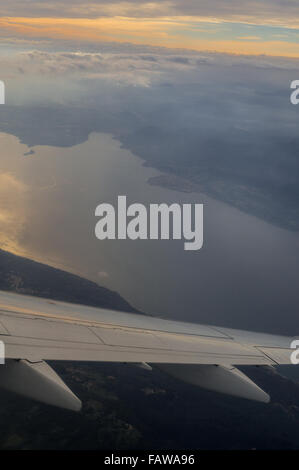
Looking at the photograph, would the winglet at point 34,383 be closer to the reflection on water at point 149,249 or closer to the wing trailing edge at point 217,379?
the wing trailing edge at point 217,379

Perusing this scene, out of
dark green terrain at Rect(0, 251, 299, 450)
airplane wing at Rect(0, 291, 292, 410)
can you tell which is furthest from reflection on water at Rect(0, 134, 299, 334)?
airplane wing at Rect(0, 291, 292, 410)

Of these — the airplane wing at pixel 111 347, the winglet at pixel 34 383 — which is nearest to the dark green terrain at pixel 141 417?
the airplane wing at pixel 111 347

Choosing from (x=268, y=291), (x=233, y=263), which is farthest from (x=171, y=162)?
(x=268, y=291)

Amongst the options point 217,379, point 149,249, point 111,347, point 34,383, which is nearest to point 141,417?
point 217,379

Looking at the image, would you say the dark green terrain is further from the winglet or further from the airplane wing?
the winglet

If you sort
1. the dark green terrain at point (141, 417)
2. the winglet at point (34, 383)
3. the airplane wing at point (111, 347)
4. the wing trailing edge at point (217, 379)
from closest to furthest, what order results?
the winglet at point (34, 383) → the airplane wing at point (111, 347) → the wing trailing edge at point (217, 379) → the dark green terrain at point (141, 417)

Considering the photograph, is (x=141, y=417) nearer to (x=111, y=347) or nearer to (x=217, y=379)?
(x=217, y=379)
